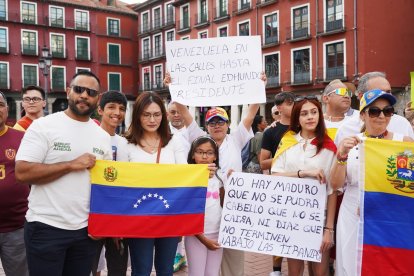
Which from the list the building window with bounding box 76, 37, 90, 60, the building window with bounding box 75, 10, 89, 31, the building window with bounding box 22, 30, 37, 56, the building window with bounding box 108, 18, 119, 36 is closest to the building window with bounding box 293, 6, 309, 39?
the building window with bounding box 108, 18, 119, 36

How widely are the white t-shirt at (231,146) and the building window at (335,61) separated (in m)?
25.4

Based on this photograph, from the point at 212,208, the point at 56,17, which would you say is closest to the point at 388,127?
the point at 212,208

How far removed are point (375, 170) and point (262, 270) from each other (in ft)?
8.73

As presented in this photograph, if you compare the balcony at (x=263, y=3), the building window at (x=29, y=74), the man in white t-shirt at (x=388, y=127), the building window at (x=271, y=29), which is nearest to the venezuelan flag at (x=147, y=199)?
the man in white t-shirt at (x=388, y=127)

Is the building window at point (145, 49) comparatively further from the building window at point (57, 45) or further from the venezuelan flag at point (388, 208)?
the venezuelan flag at point (388, 208)

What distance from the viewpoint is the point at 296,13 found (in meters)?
30.7

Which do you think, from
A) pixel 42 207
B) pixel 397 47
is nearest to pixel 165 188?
pixel 42 207

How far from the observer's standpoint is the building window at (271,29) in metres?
32.3

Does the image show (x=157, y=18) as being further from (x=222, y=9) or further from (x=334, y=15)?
(x=334, y=15)

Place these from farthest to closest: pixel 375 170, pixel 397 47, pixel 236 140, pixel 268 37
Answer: pixel 268 37, pixel 397 47, pixel 236 140, pixel 375 170

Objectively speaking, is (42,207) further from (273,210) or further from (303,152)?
(303,152)

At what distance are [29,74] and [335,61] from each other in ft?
101

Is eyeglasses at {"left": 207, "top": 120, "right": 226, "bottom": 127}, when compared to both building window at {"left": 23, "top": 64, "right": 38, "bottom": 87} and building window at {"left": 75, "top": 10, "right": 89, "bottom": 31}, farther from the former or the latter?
building window at {"left": 75, "top": 10, "right": 89, "bottom": 31}

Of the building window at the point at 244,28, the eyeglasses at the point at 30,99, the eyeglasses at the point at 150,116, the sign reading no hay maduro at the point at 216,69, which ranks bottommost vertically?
the eyeglasses at the point at 150,116
